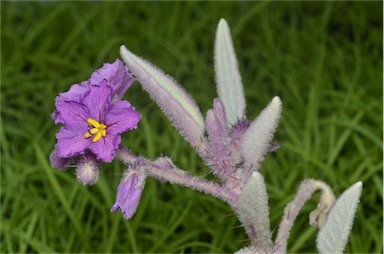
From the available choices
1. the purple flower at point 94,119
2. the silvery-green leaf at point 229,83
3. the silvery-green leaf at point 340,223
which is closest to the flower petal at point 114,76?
the purple flower at point 94,119

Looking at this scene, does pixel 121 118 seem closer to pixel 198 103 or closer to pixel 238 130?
pixel 238 130

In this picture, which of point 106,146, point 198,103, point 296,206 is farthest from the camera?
point 198,103

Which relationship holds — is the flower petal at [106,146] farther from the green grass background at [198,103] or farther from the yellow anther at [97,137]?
the green grass background at [198,103]

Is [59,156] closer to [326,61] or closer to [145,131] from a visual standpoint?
[145,131]

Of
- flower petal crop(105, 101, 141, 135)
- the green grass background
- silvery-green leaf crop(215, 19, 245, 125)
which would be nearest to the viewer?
flower petal crop(105, 101, 141, 135)

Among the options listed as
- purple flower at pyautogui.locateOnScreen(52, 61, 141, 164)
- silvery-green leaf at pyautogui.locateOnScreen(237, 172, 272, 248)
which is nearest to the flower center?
purple flower at pyautogui.locateOnScreen(52, 61, 141, 164)

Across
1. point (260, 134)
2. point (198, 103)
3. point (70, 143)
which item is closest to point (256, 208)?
point (260, 134)

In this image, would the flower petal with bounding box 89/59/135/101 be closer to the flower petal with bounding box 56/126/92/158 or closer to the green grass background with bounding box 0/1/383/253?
the flower petal with bounding box 56/126/92/158

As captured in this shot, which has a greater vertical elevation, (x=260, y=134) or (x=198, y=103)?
(x=198, y=103)
